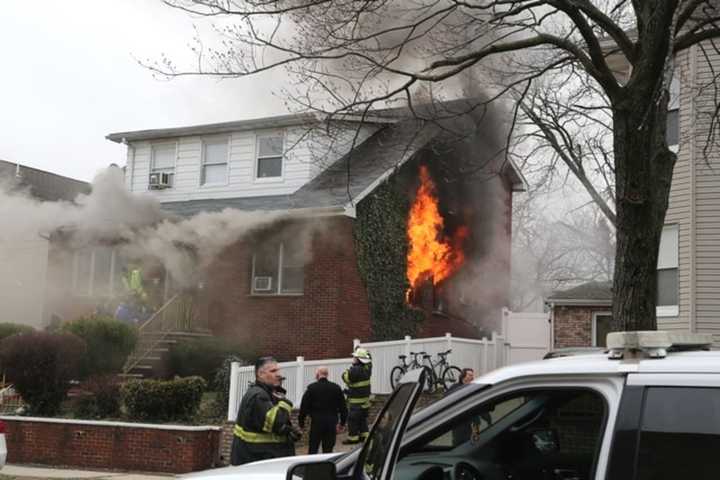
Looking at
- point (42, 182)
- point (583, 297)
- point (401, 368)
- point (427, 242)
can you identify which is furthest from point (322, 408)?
point (42, 182)

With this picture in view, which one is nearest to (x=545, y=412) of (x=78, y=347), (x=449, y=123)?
(x=78, y=347)

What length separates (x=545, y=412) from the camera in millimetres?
3783

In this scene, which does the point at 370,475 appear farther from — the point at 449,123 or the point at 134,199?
the point at 134,199

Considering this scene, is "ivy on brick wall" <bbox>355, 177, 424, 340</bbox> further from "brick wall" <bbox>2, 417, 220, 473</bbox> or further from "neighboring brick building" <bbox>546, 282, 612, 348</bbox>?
"brick wall" <bbox>2, 417, 220, 473</bbox>

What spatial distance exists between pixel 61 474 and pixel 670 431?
36.4 ft

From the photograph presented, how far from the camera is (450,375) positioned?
18078 mm

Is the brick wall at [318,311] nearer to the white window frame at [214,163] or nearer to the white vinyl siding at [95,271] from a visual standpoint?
the white window frame at [214,163]

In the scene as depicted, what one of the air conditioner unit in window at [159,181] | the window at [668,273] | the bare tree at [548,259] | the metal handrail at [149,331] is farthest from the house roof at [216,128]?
the bare tree at [548,259]

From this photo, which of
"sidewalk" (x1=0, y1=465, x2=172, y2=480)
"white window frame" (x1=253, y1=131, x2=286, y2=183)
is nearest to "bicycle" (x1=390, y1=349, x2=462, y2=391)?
"sidewalk" (x1=0, y1=465, x2=172, y2=480)

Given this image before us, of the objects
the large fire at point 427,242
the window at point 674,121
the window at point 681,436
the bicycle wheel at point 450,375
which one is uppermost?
the window at point 674,121

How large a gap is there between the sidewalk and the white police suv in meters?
8.69

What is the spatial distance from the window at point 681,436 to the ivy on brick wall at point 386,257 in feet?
54.4

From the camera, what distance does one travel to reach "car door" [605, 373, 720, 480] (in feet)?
8.04

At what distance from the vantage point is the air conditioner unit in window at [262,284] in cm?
1995
